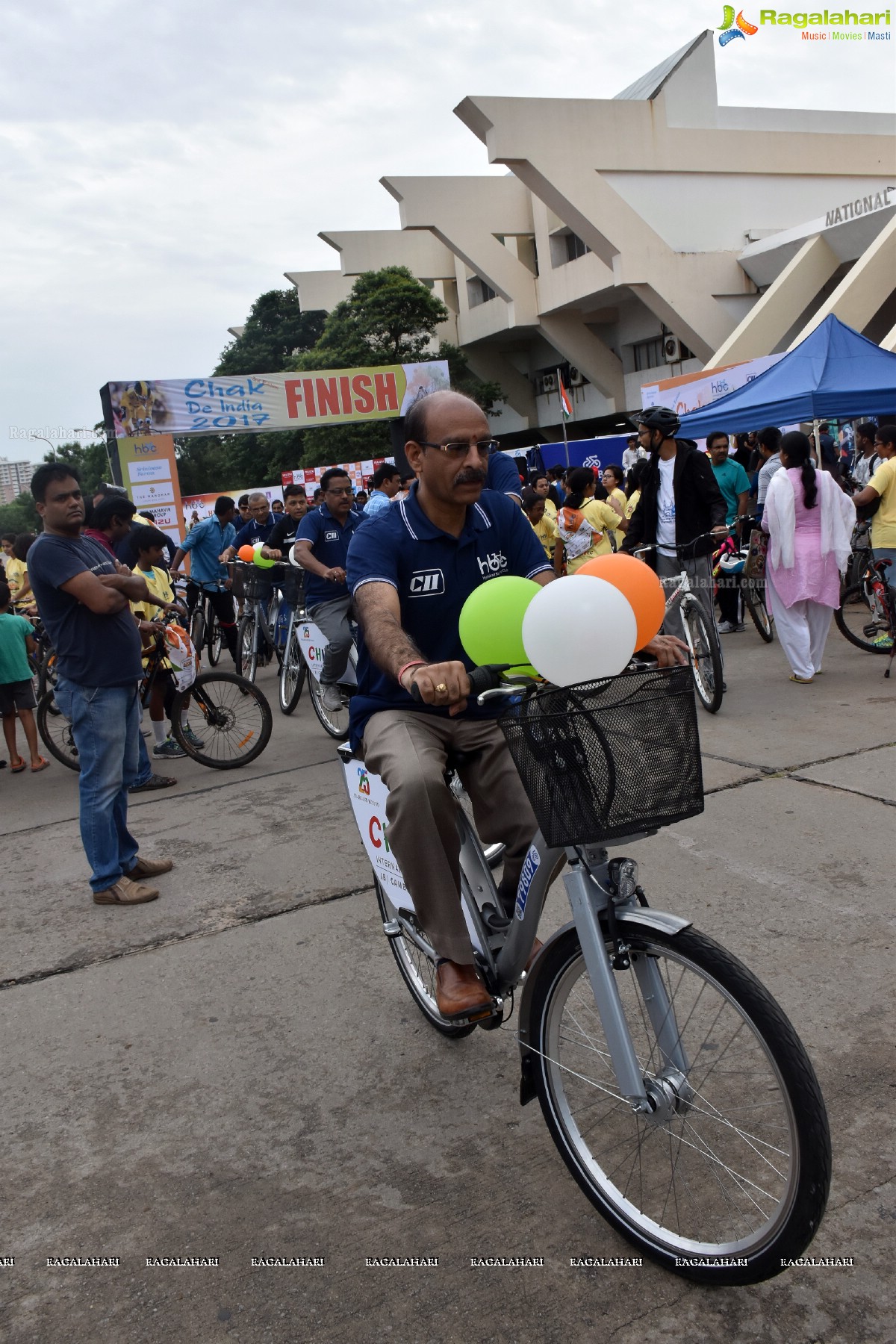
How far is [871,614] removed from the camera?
29.2 feet

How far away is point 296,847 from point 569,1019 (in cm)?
311

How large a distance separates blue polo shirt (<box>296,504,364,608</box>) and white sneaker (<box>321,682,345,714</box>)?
0.63m

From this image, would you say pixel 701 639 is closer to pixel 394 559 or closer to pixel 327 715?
pixel 327 715

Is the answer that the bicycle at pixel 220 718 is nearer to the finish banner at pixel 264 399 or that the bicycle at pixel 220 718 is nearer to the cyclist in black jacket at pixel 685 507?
the cyclist in black jacket at pixel 685 507

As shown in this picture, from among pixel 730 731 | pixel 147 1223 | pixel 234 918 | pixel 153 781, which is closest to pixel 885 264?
pixel 730 731

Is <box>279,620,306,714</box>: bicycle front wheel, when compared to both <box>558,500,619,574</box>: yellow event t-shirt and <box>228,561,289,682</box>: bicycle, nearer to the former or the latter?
<box>228,561,289,682</box>: bicycle

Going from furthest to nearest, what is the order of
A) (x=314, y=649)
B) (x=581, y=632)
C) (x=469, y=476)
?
(x=314, y=649) < (x=469, y=476) < (x=581, y=632)

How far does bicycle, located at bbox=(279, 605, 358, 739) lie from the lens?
7.49 m

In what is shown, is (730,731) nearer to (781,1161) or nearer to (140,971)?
(140,971)

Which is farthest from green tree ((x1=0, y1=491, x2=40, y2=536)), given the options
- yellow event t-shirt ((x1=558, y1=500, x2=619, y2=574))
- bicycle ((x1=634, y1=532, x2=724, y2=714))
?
bicycle ((x1=634, y1=532, x2=724, y2=714))

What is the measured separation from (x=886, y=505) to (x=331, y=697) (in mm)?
4623

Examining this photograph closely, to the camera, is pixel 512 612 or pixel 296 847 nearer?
pixel 512 612

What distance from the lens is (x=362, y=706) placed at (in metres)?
2.91

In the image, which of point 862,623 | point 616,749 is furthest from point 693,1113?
point 862,623
